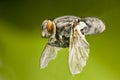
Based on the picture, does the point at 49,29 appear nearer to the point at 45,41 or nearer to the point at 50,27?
the point at 50,27

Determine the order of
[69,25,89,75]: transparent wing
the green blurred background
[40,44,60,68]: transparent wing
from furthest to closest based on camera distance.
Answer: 1. the green blurred background
2. [40,44,60,68]: transparent wing
3. [69,25,89,75]: transparent wing

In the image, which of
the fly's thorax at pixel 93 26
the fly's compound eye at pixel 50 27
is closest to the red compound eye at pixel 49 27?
the fly's compound eye at pixel 50 27

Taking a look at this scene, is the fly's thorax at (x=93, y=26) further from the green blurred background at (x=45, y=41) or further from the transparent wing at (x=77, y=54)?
the transparent wing at (x=77, y=54)

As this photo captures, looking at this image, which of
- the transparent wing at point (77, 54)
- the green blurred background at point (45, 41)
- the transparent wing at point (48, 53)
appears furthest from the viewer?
the green blurred background at point (45, 41)

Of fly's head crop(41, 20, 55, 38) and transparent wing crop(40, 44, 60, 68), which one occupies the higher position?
fly's head crop(41, 20, 55, 38)

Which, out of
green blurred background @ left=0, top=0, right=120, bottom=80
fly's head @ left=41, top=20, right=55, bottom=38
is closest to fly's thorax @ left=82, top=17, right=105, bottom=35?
green blurred background @ left=0, top=0, right=120, bottom=80

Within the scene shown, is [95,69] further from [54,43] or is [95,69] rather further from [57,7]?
[57,7]

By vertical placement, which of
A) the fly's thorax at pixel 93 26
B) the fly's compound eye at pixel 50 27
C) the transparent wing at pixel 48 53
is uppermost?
the fly's compound eye at pixel 50 27

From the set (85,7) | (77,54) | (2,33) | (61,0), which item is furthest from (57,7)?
(77,54)

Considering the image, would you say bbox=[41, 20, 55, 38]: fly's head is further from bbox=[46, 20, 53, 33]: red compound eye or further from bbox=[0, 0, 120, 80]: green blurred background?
bbox=[0, 0, 120, 80]: green blurred background
